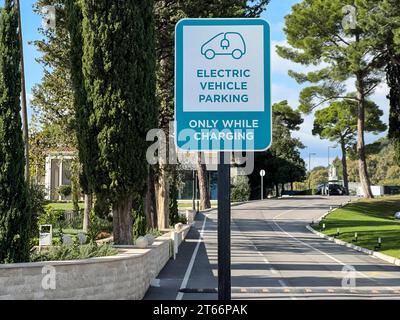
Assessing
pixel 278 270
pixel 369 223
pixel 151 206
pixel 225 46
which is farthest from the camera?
pixel 369 223

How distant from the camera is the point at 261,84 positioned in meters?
3.72

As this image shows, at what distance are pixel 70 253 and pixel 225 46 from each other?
8414 mm

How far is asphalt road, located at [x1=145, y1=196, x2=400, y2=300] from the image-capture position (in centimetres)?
1441

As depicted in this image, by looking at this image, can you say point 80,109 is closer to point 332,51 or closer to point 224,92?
point 224,92

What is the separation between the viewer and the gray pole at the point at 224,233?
3.67m

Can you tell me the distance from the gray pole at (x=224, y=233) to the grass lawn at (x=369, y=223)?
865 inches

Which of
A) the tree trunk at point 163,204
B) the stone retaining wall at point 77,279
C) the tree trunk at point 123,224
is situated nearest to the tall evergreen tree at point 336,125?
the tree trunk at point 163,204

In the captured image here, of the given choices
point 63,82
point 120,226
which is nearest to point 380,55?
point 63,82

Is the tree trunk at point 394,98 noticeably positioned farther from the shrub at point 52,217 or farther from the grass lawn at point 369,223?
the shrub at point 52,217

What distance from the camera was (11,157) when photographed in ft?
32.9

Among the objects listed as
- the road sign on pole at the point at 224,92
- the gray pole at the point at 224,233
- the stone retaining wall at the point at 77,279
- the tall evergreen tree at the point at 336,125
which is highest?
the tall evergreen tree at the point at 336,125

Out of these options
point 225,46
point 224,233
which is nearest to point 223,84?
point 225,46

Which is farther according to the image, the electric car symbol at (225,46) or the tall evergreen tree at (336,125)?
the tall evergreen tree at (336,125)
